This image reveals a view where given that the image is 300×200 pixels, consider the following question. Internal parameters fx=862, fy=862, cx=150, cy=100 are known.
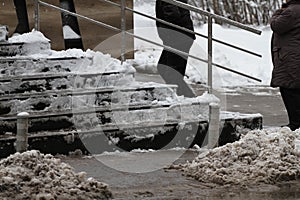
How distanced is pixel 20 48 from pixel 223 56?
9285 mm

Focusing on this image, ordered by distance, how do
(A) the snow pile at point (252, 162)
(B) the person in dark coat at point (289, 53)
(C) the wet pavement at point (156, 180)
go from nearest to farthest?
(C) the wet pavement at point (156, 180) → (A) the snow pile at point (252, 162) → (B) the person in dark coat at point (289, 53)

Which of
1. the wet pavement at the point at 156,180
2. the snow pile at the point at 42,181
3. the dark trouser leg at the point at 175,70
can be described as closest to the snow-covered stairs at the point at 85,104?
the wet pavement at the point at 156,180

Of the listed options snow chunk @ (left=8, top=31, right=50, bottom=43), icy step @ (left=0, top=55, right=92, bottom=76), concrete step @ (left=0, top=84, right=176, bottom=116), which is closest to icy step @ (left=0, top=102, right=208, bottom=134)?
concrete step @ (left=0, top=84, right=176, bottom=116)

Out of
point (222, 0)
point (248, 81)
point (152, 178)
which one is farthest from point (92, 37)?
point (222, 0)

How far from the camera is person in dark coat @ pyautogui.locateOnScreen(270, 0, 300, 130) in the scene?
976cm

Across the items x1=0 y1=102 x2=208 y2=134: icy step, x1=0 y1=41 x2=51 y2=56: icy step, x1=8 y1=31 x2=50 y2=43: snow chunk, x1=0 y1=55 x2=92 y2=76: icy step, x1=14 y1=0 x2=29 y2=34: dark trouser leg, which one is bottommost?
x1=0 y1=102 x2=208 y2=134: icy step

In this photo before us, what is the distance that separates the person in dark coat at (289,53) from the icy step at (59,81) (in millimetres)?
1705

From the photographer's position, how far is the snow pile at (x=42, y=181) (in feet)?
22.4

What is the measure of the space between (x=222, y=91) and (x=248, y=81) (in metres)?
2.01

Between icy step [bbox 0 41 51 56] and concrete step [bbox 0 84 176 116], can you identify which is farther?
icy step [bbox 0 41 51 56]

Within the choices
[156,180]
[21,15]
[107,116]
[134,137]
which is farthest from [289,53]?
[21,15]

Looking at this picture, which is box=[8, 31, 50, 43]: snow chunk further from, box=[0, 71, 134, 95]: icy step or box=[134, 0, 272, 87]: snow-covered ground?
box=[134, 0, 272, 87]: snow-covered ground

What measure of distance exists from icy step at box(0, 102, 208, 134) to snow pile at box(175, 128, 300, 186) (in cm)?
129

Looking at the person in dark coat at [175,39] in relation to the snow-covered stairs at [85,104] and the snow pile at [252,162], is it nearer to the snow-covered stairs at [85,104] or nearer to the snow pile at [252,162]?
the snow-covered stairs at [85,104]
